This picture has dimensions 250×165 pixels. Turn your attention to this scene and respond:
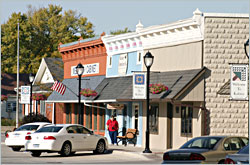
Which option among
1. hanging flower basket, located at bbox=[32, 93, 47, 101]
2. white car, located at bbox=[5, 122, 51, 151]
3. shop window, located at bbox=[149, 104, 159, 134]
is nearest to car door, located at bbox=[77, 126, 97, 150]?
white car, located at bbox=[5, 122, 51, 151]

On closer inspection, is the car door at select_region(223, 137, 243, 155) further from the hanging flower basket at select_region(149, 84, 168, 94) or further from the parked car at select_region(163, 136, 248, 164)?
the hanging flower basket at select_region(149, 84, 168, 94)

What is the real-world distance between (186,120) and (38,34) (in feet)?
193

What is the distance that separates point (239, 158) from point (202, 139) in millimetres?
4157

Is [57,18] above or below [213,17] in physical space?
above

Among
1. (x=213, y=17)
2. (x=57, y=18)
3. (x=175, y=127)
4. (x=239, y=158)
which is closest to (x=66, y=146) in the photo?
(x=175, y=127)

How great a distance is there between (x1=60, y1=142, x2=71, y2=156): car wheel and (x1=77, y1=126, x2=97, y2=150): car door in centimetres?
79

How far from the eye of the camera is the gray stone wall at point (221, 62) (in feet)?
95.7

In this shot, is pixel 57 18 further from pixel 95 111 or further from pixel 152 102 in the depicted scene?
pixel 152 102

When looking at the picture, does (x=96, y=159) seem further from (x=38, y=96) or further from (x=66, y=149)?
(x=38, y=96)

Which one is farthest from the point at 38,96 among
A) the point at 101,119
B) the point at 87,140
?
the point at 87,140

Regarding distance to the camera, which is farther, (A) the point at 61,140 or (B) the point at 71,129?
(B) the point at 71,129

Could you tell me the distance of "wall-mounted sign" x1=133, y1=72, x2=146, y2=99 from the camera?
97.1 ft

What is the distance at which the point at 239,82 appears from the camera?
23453mm

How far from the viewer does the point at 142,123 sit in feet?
112
